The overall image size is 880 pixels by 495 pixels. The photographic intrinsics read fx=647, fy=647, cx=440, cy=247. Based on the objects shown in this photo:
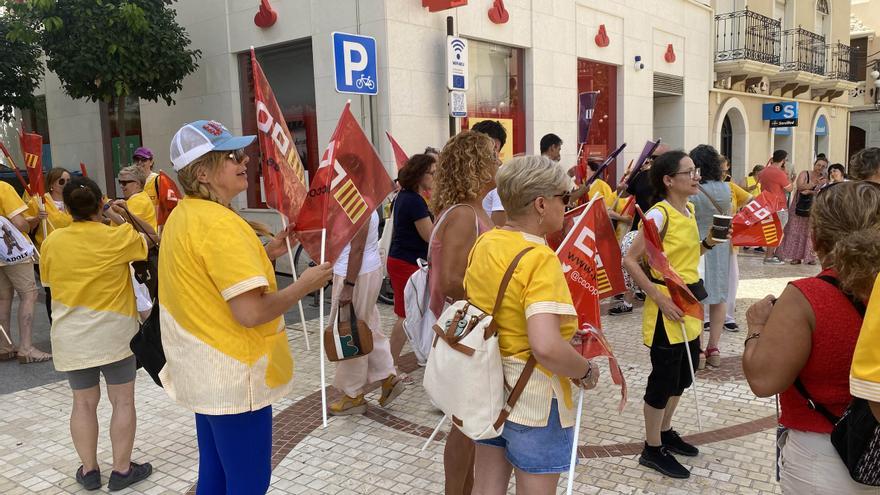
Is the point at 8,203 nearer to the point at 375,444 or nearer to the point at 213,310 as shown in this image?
the point at 375,444

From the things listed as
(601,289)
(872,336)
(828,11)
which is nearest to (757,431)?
(601,289)

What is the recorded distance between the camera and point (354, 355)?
4082 mm

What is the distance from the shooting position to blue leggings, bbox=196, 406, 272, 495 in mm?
2311

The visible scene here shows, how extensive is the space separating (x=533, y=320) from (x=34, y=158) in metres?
5.95

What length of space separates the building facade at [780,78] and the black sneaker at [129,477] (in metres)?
15.1

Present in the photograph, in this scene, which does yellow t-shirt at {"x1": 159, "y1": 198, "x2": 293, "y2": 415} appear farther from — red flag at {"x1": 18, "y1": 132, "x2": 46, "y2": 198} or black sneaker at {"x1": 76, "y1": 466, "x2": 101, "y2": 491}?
red flag at {"x1": 18, "y1": 132, "x2": 46, "y2": 198}

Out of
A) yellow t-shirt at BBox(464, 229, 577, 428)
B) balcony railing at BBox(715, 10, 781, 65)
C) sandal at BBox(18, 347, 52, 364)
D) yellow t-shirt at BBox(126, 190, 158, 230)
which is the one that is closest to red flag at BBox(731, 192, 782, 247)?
yellow t-shirt at BBox(464, 229, 577, 428)

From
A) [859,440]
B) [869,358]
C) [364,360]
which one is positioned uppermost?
[869,358]

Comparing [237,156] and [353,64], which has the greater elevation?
[353,64]

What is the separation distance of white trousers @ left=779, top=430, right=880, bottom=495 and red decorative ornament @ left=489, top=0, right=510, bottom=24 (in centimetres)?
940

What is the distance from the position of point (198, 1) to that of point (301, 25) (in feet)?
8.67

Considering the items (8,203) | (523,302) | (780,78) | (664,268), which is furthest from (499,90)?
(780,78)

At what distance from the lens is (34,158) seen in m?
6.16

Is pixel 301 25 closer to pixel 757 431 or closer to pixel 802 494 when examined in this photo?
pixel 757 431
